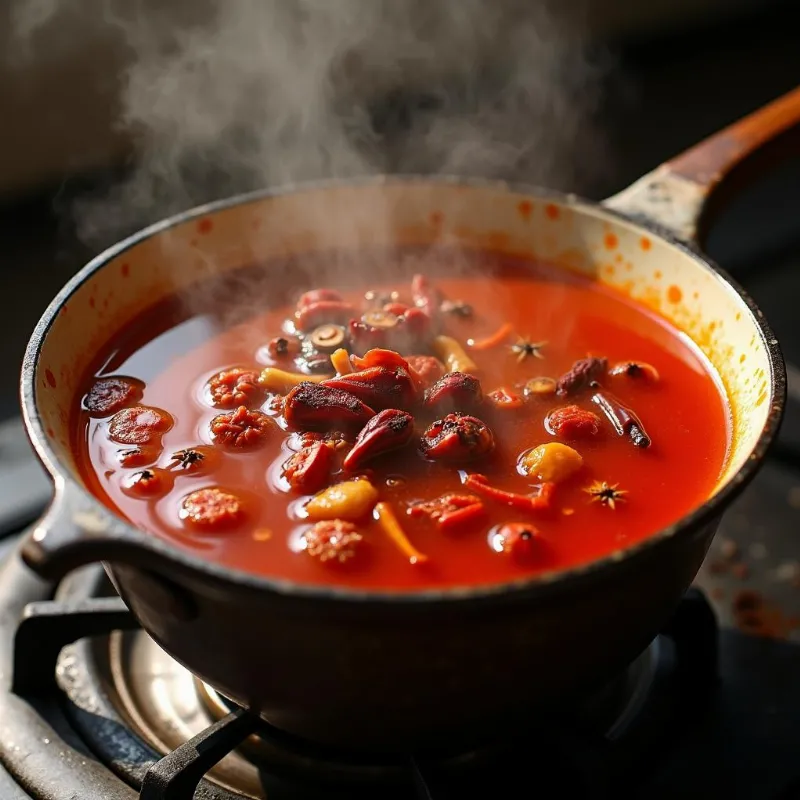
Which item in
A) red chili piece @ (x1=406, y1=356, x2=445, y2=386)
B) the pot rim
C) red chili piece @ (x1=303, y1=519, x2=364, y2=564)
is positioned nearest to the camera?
the pot rim

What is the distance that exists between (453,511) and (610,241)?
768mm

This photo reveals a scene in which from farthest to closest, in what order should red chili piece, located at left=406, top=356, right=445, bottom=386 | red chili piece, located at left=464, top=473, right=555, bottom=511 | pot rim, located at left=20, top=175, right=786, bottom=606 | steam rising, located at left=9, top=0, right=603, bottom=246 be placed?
steam rising, located at left=9, top=0, right=603, bottom=246
red chili piece, located at left=406, top=356, right=445, bottom=386
red chili piece, located at left=464, top=473, right=555, bottom=511
pot rim, located at left=20, top=175, right=786, bottom=606

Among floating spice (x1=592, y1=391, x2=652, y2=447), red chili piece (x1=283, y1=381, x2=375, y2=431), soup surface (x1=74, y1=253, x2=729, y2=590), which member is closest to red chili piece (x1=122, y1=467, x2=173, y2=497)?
soup surface (x1=74, y1=253, x2=729, y2=590)

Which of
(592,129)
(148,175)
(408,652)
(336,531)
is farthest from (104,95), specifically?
(408,652)

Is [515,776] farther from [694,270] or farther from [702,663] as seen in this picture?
[694,270]

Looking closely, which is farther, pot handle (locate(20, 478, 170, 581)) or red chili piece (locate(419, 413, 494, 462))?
red chili piece (locate(419, 413, 494, 462))

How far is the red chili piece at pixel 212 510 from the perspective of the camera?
4.26 ft

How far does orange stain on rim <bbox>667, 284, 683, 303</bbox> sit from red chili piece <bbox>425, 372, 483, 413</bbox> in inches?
18.5

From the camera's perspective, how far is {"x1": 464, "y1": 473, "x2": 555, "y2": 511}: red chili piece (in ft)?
4.42

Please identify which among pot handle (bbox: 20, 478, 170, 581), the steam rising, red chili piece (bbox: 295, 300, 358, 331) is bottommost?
the steam rising

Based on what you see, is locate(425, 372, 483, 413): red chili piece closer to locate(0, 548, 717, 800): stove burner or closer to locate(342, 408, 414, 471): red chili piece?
locate(342, 408, 414, 471): red chili piece

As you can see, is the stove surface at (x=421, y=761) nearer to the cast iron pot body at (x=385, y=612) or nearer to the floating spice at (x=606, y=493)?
the cast iron pot body at (x=385, y=612)

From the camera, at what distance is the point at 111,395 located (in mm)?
1560

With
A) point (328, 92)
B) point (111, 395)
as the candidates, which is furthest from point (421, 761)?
point (328, 92)
